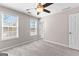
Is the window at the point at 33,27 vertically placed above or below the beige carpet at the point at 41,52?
above

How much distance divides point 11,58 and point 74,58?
0.50 m

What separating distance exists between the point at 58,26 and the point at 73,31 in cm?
152

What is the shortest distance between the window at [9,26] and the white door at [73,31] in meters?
3.18

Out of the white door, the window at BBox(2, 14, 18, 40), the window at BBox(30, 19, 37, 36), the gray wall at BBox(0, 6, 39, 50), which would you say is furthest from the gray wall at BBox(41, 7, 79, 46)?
the window at BBox(2, 14, 18, 40)

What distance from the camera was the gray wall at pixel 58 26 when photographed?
5711mm

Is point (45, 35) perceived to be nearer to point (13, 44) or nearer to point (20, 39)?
point (20, 39)

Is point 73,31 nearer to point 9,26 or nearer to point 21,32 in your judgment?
point 21,32

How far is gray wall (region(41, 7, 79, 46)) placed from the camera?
5.71 meters

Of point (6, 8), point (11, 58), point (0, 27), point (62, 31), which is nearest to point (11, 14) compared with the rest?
point (6, 8)

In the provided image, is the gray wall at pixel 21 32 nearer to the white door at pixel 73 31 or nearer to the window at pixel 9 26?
the window at pixel 9 26

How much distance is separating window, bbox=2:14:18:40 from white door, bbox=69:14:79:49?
125 inches

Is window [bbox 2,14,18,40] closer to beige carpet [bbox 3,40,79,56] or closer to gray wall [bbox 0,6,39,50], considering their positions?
gray wall [bbox 0,6,39,50]

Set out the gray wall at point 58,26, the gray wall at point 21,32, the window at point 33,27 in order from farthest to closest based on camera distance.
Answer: the window at point 33,27 < the gray wall at point 58,26 < the gray wall at point 21,32

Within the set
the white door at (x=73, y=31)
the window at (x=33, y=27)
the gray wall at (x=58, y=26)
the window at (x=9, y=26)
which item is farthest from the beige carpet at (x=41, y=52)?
the window at (x=33, y=27)
